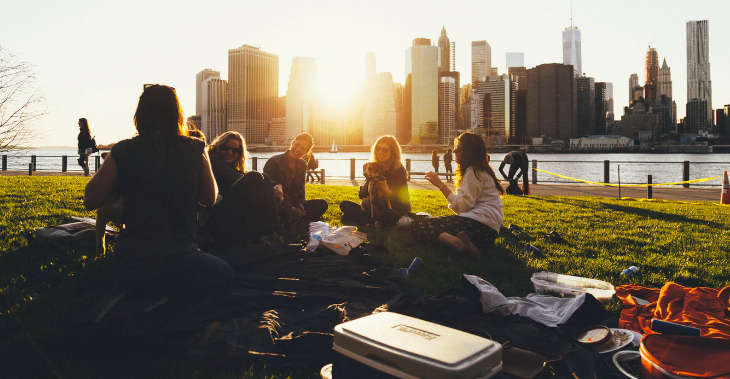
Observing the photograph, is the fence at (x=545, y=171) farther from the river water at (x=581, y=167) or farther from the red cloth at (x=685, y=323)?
the red cloth at (x=685, y=323)

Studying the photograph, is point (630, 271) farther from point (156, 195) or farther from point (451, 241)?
point (156, 195)

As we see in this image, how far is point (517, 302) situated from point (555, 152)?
413 feet

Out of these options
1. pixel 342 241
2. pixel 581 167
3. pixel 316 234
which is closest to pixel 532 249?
pixel 342 241

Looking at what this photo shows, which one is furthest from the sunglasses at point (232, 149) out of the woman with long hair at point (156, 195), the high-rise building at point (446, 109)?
the high-rise building at point (446, 109)

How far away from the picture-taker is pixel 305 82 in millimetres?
167750

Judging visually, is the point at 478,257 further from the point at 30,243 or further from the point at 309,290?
the point at 30,243

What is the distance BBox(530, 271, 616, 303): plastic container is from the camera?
3.48 meters

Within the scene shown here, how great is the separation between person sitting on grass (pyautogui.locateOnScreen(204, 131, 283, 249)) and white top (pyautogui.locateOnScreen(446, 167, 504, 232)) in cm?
190

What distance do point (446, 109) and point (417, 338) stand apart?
17809cm

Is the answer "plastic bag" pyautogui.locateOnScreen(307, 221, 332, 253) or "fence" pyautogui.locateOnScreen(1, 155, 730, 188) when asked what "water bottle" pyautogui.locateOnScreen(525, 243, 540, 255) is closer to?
"plastic bag" pyautogui.locateOnScreen(307, 221, 332, 253)

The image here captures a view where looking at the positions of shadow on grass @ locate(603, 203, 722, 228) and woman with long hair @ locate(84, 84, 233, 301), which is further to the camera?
shadow on grass @ locate(603, 203, 722, 228)

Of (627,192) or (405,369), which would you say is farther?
(627,192)

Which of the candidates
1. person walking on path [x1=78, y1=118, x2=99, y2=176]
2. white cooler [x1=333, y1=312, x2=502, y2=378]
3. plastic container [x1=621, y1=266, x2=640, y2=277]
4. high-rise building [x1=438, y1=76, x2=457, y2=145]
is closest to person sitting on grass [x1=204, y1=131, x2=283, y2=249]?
white cooler [x1=333, y1=312, x2=502, y2=378]

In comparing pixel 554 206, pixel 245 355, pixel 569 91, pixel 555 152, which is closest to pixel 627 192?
pixel 554 206
